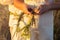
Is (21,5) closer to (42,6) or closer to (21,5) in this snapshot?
(21,5)

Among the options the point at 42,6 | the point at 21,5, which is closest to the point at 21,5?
the point at 21,5

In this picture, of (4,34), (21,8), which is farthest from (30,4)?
(4,34)

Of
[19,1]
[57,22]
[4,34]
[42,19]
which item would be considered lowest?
[4,34]

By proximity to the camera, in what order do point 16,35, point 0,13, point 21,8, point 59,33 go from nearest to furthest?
point 21,8
point 16,35
point 59,33
point 0,13

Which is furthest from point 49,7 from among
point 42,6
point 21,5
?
point 21,5

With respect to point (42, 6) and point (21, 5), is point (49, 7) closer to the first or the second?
point (42, 6)

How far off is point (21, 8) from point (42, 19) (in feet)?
0.48

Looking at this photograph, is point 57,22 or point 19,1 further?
point 57,22

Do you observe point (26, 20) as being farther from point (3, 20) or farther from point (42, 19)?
point (3, 20)

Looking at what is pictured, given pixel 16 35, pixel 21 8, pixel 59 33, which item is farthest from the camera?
pixel 59 33

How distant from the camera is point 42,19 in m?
1.25

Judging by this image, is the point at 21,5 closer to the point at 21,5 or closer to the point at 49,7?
the point at 21,5

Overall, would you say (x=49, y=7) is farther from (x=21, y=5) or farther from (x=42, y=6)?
(x=21, y=5)

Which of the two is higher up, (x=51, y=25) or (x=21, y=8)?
(x=21, y=8)
